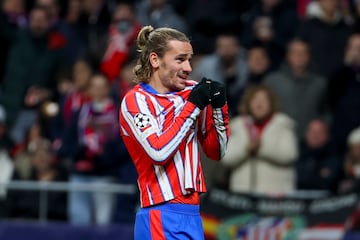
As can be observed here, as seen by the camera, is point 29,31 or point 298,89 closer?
point 298,89

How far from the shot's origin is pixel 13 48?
14641mm

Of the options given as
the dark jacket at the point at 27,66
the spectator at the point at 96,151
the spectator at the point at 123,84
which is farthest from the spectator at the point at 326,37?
the dark jacket at the point at 27,66

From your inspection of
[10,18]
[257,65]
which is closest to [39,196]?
[257,65]

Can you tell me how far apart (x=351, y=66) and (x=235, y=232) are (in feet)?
7.35

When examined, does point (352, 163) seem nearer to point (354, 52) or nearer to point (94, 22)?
point (354, 52)

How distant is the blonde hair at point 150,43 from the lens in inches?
258

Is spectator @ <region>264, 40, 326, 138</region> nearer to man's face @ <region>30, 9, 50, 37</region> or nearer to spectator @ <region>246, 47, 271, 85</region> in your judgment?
spectator @ <region>246, 47, 271, 85</region>

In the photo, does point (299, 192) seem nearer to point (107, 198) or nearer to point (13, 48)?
point (107, 198)

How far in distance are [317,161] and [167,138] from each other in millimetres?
5235

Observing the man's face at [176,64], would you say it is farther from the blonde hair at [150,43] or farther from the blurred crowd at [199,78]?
the blurred crowd at [199,78]

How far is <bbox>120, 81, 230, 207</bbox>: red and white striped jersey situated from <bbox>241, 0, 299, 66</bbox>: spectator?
6.41m

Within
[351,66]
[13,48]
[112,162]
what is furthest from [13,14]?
[351,66]

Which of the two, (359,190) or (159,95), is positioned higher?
(159,95)

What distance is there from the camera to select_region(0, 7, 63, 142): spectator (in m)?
14.2
